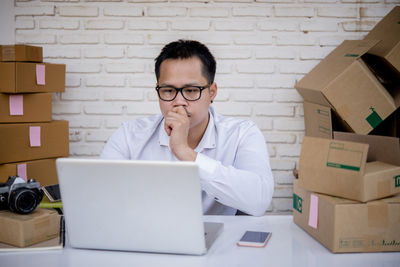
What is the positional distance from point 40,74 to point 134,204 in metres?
1.83

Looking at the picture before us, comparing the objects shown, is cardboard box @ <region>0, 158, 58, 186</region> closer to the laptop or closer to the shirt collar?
the shirt collar

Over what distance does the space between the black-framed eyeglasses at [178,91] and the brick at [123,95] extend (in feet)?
3.65

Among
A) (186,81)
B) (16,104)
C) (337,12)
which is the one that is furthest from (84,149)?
(337,12)

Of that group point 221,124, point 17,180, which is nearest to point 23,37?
point 221,124

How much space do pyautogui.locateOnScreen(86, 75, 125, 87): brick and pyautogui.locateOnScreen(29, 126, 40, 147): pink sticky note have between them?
1.48 feet

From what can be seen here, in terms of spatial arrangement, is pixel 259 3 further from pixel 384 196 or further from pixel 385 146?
pixel 384 196

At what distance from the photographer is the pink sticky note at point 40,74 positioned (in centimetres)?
255

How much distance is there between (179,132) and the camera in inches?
61.4

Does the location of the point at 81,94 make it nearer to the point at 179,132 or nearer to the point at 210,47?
the point at 210,47

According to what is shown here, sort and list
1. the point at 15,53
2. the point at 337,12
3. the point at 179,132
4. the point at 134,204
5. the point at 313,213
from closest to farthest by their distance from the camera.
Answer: the point at 134,204
the point at 313,213
the point at 179,132
the point at 15,53
the point at 337,12

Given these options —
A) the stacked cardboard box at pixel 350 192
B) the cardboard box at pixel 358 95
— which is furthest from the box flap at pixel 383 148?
the cardboard box at pixel 358 95

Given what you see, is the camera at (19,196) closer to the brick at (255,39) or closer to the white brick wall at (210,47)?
the white brick wall at (210,47)

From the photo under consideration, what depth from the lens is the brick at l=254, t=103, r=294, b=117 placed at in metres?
2.74

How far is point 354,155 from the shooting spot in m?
1.19
